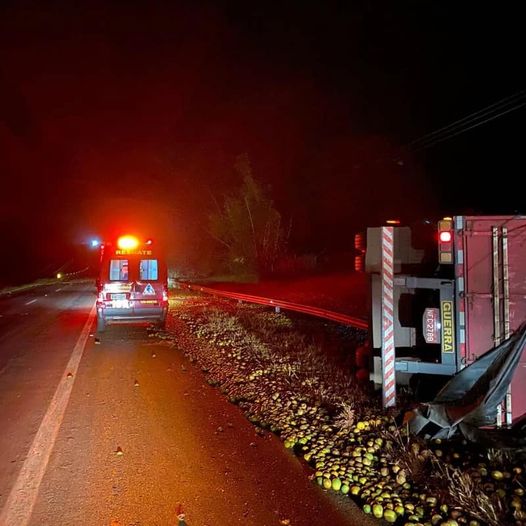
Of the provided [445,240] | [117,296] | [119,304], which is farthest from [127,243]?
[445,240]

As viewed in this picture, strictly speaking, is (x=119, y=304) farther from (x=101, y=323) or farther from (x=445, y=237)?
(x=445, y=237)

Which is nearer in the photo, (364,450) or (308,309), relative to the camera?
(364,450)

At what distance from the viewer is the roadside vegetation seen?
396 centimetres

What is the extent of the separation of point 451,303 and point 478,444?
5.10ft

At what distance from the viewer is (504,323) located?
5.50 metres

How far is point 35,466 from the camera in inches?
192

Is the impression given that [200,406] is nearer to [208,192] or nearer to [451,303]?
[451,303]

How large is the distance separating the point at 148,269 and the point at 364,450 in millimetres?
8764

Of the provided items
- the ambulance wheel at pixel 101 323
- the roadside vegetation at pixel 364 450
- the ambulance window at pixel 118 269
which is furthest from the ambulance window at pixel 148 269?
the roadside vegetation at pixel 364 450

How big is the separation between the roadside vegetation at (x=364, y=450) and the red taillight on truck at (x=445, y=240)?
192 centimetres

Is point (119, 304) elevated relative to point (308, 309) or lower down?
elevated

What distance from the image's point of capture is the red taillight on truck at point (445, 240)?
5.68 m

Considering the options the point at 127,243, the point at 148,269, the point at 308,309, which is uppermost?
the point at 127,243

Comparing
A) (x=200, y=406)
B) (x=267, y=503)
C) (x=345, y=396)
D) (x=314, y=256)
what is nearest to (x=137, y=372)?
(x=200, y=406)
